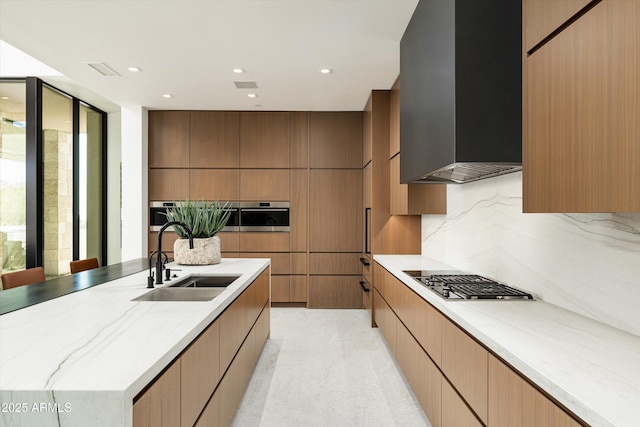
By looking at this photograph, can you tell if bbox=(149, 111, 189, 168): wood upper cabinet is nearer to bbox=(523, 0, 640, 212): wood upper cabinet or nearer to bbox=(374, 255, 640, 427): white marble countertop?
bbox=(374, 255, 640, 427): white marble countertop

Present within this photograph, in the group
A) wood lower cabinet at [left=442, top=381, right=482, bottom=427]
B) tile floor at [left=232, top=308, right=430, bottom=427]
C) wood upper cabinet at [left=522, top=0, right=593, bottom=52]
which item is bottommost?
tile floor at [left=232, top=308, right=430, bottom=427]

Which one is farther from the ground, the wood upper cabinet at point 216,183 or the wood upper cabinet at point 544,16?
the wood upper cabinet at point 544,16

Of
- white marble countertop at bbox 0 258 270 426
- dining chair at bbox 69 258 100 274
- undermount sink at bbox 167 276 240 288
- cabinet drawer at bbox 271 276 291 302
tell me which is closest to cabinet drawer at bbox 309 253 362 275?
cabinet drawer at bbox 271 276 291 302

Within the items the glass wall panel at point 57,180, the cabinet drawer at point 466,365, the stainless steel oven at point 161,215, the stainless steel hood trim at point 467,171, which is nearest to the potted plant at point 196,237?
the stainless steel hood trim at point 467,171

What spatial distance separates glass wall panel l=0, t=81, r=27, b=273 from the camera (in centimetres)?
444

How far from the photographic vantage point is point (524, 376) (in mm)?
1163

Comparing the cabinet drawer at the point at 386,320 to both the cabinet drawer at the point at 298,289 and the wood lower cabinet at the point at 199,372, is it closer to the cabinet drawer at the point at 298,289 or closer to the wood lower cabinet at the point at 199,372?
the cabinet drawer at the point at 298,289

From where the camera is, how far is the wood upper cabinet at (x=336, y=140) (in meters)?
5.29

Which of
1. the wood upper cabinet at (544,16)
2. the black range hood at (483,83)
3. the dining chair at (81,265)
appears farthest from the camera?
the dining chair at (81,265)

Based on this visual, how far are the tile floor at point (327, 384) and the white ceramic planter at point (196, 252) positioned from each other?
3.17ft

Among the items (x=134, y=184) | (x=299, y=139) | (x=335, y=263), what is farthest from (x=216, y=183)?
(x=335, y=263)

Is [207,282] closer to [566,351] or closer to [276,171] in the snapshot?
[566,351]

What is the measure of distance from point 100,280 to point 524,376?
224cm

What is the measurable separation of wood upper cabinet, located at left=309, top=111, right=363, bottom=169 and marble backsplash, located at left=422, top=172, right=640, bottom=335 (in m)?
2.23
